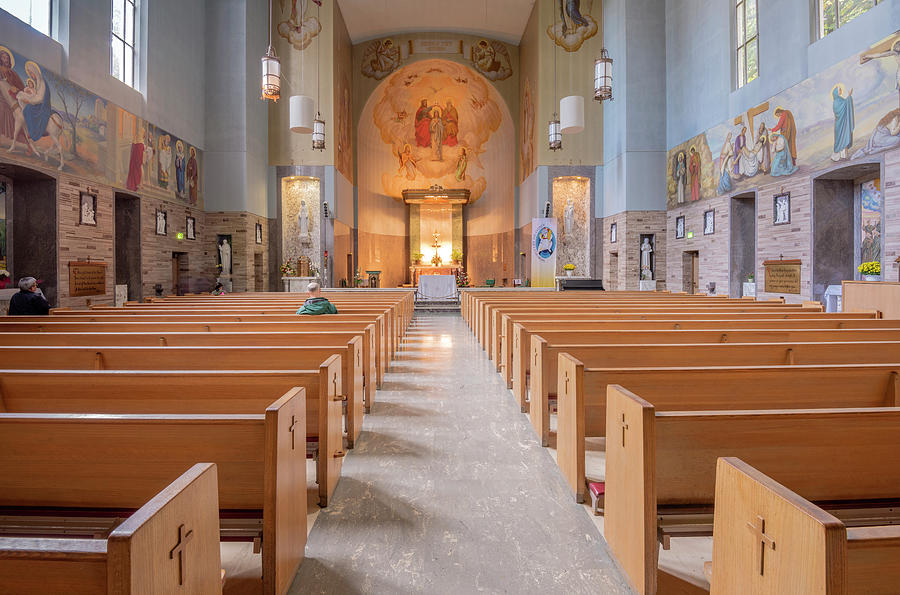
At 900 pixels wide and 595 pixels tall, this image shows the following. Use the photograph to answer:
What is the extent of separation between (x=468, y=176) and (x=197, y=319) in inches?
746

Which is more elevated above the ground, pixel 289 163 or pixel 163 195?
pixel 289 163

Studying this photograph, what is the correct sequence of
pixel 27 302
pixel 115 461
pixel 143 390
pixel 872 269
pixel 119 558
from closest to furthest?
1. pixel 119 558
2. pixel 115 461
3. pixel 143 390
4. pixel 27 302
5. pixel 872 269

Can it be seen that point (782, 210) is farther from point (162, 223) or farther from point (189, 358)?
point (162, 223)

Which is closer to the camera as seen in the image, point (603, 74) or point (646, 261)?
point (603, 74)

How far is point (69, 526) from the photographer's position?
1.53 metres

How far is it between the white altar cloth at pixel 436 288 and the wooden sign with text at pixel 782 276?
7.38 meters

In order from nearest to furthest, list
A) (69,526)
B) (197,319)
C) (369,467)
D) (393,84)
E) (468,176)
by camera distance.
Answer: (69,526)
(369,467)
(197,319)
(393,84)
(468,176)

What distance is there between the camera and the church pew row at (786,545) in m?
0.85

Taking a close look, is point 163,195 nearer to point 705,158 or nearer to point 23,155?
point 23,155

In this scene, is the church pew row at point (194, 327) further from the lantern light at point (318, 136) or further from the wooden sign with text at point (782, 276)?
the lantern light at point (318, 136)

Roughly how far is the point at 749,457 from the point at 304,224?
16577mm

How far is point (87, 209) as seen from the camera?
9.28 metres

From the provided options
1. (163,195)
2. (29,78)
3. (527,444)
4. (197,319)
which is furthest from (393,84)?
(527,444)

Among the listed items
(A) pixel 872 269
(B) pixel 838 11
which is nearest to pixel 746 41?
(B) pixel 838 11
